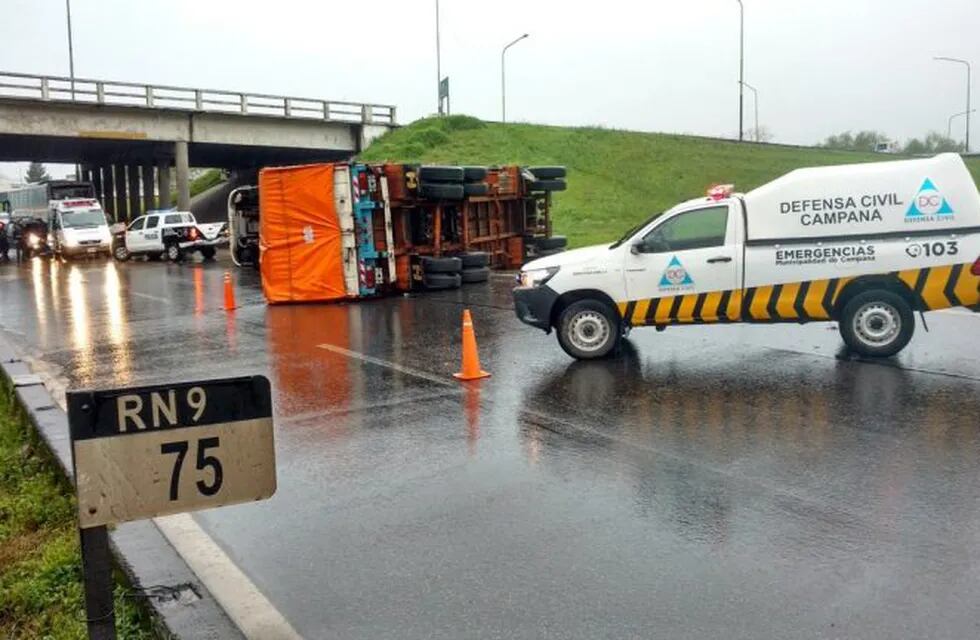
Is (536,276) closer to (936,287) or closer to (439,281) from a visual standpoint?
(936,287)

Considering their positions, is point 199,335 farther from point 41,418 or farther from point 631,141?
point 631,141

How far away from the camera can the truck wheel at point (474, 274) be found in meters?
20.3

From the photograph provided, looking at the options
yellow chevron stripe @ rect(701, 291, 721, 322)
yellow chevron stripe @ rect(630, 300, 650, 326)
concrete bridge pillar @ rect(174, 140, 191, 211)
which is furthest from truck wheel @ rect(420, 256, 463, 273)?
concrete bridge pillar @ rect(174, 140, 191, 211)

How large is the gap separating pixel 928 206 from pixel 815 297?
1.48 m

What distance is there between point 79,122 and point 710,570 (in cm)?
4093

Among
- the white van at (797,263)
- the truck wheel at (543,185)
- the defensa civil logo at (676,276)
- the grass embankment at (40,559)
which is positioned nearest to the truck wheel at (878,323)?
the white van at (797,263)

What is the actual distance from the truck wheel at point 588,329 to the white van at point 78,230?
3191 centimetres

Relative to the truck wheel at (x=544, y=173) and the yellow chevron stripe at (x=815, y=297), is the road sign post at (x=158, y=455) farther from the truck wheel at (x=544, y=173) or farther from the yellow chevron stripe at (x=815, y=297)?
the truck wheel at (x=544, y=173)

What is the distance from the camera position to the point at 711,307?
33.9 ft

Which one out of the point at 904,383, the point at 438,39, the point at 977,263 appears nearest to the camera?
the point at 904,383

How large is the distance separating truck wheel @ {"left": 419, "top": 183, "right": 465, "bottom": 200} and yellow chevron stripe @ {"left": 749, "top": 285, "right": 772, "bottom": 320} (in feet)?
32.6

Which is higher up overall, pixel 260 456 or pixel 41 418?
pixel 260 456

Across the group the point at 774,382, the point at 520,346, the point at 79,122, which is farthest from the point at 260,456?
the point at 79,122

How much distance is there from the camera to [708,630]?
414 centimetres
